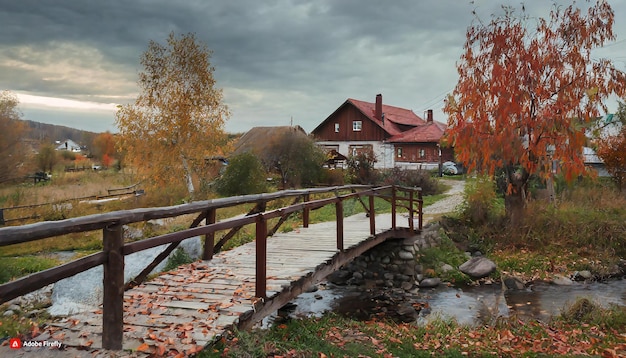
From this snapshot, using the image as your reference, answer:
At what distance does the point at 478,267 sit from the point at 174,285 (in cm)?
→ 983

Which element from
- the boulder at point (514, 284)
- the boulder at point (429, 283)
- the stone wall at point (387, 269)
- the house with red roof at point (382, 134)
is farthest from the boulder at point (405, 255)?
the house with red roof at point (382, 134)

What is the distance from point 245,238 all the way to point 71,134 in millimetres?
99148

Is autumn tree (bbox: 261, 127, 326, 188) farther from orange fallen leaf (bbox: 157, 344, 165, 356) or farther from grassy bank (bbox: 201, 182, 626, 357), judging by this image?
orange fallen leaf (bbox: 157, 344, 165, 356)

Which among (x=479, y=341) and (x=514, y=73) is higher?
(x=514, y=73)

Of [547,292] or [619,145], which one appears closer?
[547,292]

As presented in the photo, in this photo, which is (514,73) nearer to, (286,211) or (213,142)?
(286,211)

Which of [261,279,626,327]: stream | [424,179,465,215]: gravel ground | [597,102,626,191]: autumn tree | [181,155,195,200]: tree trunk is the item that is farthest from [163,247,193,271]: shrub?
[597,102,626,191]: autumn tree

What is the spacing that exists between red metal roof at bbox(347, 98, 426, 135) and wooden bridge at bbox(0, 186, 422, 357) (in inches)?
1445

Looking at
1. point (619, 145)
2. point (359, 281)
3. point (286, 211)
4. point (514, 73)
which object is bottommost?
point (359, 281)

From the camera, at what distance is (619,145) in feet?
72.7

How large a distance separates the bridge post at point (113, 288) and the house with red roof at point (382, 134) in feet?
120

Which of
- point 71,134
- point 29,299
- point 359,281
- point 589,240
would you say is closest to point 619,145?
point 589,240

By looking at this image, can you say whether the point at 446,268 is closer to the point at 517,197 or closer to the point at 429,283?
the point at 429,283

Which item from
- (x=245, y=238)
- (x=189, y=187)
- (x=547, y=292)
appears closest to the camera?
(x=547, y=292)
